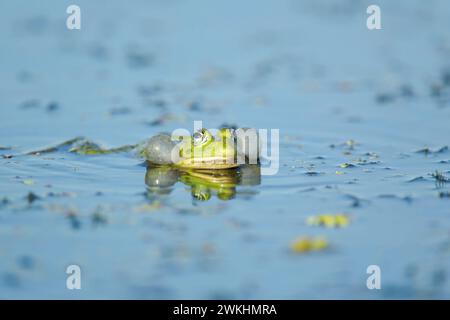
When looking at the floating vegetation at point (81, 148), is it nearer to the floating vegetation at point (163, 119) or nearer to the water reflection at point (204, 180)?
the water reflection at point (204, 180)

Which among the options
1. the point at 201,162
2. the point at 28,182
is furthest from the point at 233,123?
the point at 28,182

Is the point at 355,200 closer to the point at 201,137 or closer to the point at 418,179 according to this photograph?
the point at 418,179

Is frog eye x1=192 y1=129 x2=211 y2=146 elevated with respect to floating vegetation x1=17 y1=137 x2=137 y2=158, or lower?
lower

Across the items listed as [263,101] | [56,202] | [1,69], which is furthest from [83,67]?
[56,202]

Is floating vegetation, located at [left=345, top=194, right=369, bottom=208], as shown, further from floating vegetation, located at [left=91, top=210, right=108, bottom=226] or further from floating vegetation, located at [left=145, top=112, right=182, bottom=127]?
floating vegetation, located at [left=145, top=112, right=182, bottom=127]

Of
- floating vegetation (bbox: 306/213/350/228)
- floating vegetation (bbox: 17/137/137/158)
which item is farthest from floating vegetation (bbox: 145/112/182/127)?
floating vegetation (bbox: 306/213/350/228)
